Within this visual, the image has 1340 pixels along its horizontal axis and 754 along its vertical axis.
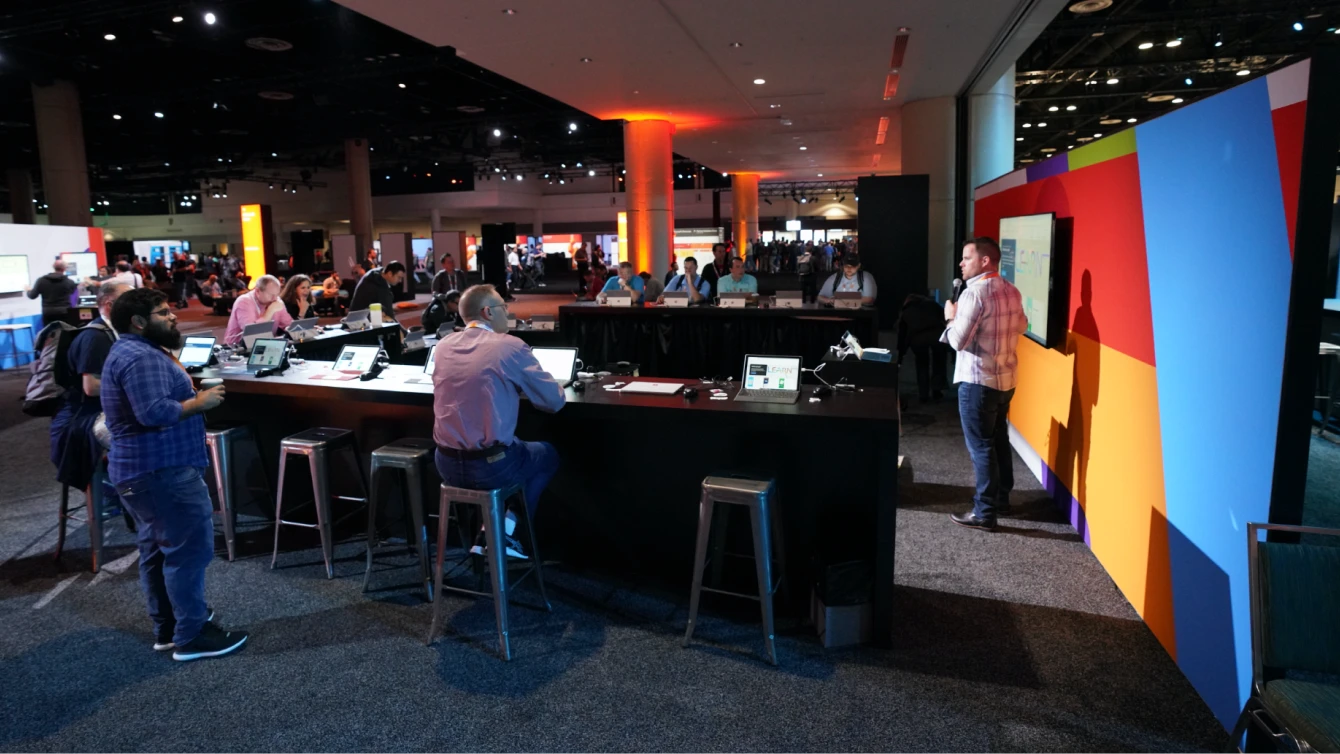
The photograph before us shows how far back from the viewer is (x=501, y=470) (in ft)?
9.84

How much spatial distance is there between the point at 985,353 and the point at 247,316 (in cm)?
499

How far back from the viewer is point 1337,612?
1.86 meters

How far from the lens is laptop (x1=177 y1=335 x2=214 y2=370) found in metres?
4.62

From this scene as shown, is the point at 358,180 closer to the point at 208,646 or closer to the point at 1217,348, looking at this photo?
the point at 208,646

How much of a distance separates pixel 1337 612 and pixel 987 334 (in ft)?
7.42

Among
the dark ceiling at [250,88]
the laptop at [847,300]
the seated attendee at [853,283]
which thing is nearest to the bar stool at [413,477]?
the laptop at [847,300]

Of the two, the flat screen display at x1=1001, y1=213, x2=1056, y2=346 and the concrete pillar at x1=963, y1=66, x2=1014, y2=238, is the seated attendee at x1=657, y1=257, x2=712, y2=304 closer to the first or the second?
the flat screen display at x1=1001, y1=213, x2=1056, y2=346

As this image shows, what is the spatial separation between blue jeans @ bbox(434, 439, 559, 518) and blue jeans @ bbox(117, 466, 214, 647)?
894mm

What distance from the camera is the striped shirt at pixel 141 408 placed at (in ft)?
9.03

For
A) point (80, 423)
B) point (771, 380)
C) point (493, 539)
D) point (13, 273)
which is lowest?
point (493, 539)

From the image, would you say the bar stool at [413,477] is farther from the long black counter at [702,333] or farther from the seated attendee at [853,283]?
the seated attendee at [853,283]

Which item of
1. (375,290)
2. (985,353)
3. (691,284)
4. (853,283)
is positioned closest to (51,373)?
(375,290)

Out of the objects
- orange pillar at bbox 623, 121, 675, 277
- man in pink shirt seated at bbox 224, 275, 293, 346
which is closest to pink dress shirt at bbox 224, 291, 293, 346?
man in pink shirt seated at bbox 224, 275, 293, 346

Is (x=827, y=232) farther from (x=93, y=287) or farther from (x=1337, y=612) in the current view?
(x=1337, y=612)
